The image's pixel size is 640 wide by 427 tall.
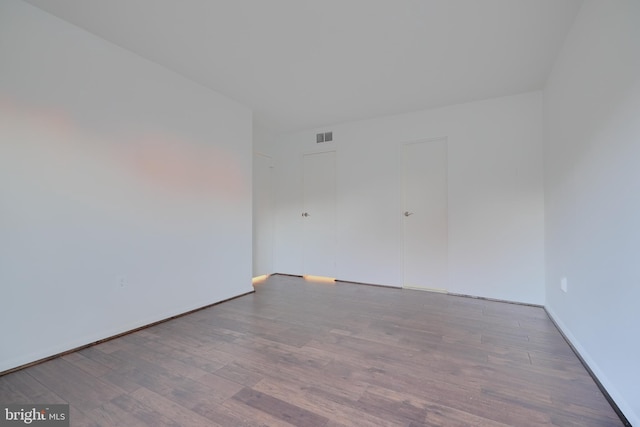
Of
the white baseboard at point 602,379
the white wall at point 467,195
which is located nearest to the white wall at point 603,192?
the white baseboard at point 602,379

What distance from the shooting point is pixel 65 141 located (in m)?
2.21

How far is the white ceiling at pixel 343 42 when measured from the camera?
2070 mm

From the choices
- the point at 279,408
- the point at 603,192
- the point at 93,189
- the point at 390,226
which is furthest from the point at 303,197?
the point at 603,192

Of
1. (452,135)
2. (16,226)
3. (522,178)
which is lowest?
(16,226)

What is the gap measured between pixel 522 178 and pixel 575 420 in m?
2.77

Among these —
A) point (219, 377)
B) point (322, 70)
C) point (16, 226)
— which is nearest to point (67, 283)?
point (16, 226)

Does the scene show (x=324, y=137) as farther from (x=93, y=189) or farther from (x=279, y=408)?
(x=279, y=408)

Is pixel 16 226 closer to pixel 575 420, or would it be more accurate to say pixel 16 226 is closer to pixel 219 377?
pixel 219 377

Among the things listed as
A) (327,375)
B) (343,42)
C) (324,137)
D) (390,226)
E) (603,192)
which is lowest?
(327,375)

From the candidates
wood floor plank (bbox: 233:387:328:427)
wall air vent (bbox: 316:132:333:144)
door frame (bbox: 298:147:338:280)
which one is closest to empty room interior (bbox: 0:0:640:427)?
wood floor plank (bbox: 233:387:328:427)

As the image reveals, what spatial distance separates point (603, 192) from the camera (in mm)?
1729

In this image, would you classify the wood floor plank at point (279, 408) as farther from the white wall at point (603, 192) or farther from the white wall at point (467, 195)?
the white wall at point (467, 195)

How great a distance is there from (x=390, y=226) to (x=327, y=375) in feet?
8.98

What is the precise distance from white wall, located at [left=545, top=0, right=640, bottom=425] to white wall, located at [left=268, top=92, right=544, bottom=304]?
2.68 feet
